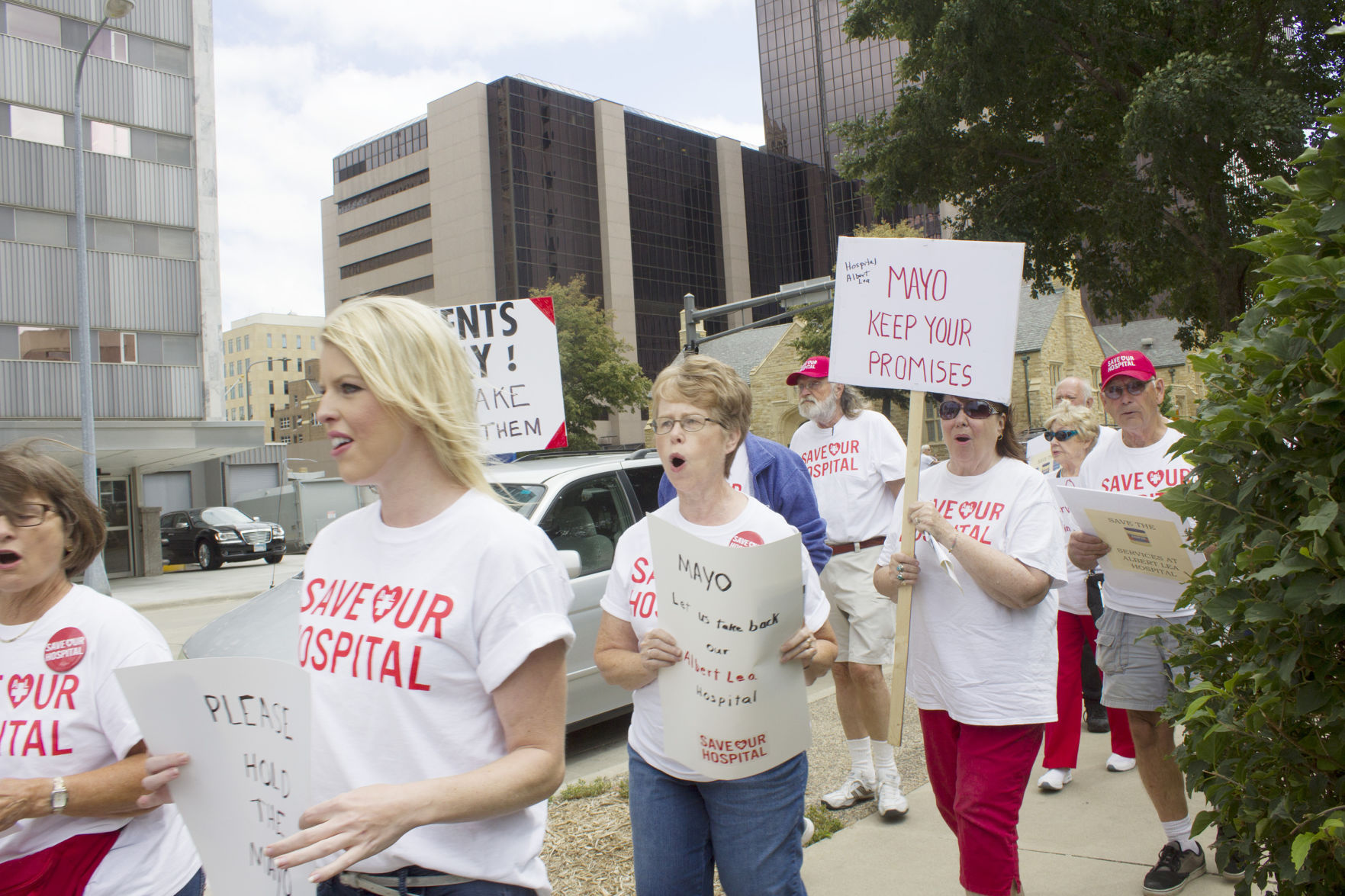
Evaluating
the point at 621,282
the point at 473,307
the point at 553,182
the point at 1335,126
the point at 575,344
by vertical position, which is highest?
the point at 553,182

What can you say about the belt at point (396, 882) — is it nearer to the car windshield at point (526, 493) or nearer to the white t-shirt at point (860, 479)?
the white t-shirt at point (860, 479)

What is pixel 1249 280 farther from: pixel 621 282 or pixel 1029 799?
pixel 621 282

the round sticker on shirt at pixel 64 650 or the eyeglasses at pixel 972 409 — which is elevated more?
the eyeglasses at pixel 972 409

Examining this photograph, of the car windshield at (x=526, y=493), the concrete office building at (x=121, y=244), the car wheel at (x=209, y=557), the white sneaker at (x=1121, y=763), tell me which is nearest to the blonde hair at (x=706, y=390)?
the car windshield at (x=526, y=493)

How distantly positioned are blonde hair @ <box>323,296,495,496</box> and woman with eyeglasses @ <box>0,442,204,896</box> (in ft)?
3.41

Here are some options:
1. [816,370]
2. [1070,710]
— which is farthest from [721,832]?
[816,370]

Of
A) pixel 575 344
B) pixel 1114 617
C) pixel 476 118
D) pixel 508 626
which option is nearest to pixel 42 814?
pixel 508 626

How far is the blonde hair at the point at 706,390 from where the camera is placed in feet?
8.68

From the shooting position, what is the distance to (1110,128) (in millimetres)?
17766

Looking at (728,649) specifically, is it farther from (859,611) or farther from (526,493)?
(526,493)

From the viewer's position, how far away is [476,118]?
2896 inches

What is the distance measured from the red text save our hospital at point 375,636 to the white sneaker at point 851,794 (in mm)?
3474

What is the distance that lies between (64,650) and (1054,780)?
4265 mm

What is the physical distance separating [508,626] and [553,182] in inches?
3062
